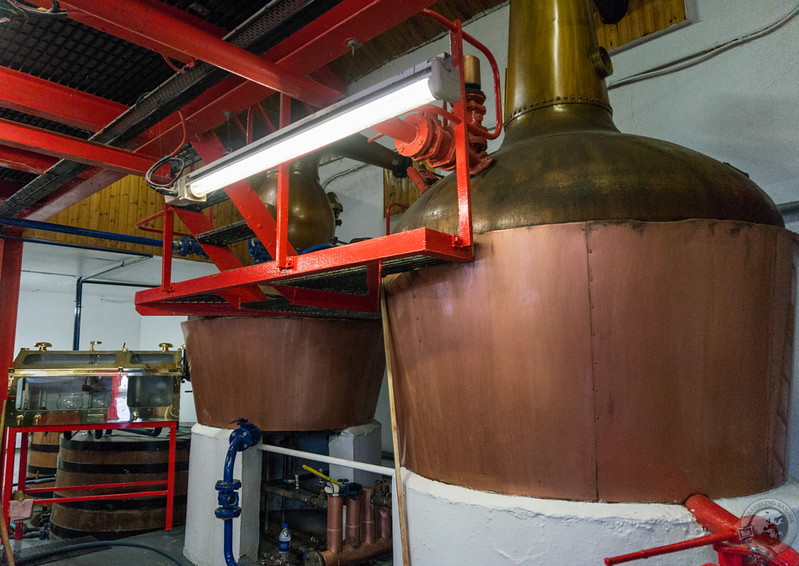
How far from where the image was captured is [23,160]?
4430mm

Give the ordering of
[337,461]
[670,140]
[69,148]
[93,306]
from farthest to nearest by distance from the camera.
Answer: [93,306] < [670,140] < [337,461] < [69,148]

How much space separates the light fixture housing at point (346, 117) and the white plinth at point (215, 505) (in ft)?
8.06

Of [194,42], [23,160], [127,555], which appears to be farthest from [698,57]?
[127,555]

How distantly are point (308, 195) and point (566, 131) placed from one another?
2.52 metres

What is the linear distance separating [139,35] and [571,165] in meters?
1.96

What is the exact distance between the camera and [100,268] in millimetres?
9859

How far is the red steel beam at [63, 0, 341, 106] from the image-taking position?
2.21 metres

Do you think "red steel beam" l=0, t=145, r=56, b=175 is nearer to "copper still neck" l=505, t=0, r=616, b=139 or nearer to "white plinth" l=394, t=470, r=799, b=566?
"copper still neck" l=505, t=0, r=616, b=139

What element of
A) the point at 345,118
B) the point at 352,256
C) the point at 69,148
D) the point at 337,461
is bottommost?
the point at 337,461

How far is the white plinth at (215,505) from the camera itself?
4.35 metres

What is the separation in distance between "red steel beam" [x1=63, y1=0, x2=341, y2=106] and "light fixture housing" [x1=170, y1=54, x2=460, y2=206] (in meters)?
0.44

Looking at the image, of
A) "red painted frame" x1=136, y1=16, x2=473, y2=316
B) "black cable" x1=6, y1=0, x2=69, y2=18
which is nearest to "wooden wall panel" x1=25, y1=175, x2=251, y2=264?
"red painted frame" x1=136, y1=16, x2=473, y2=316

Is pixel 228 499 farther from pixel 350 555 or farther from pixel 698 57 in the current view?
pixel 698 57

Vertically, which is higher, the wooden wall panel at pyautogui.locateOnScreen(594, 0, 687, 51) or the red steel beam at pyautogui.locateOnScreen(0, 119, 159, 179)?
the wooden wall panel at pyautogui.locateOnScreen(594, 0, 687, 51)
